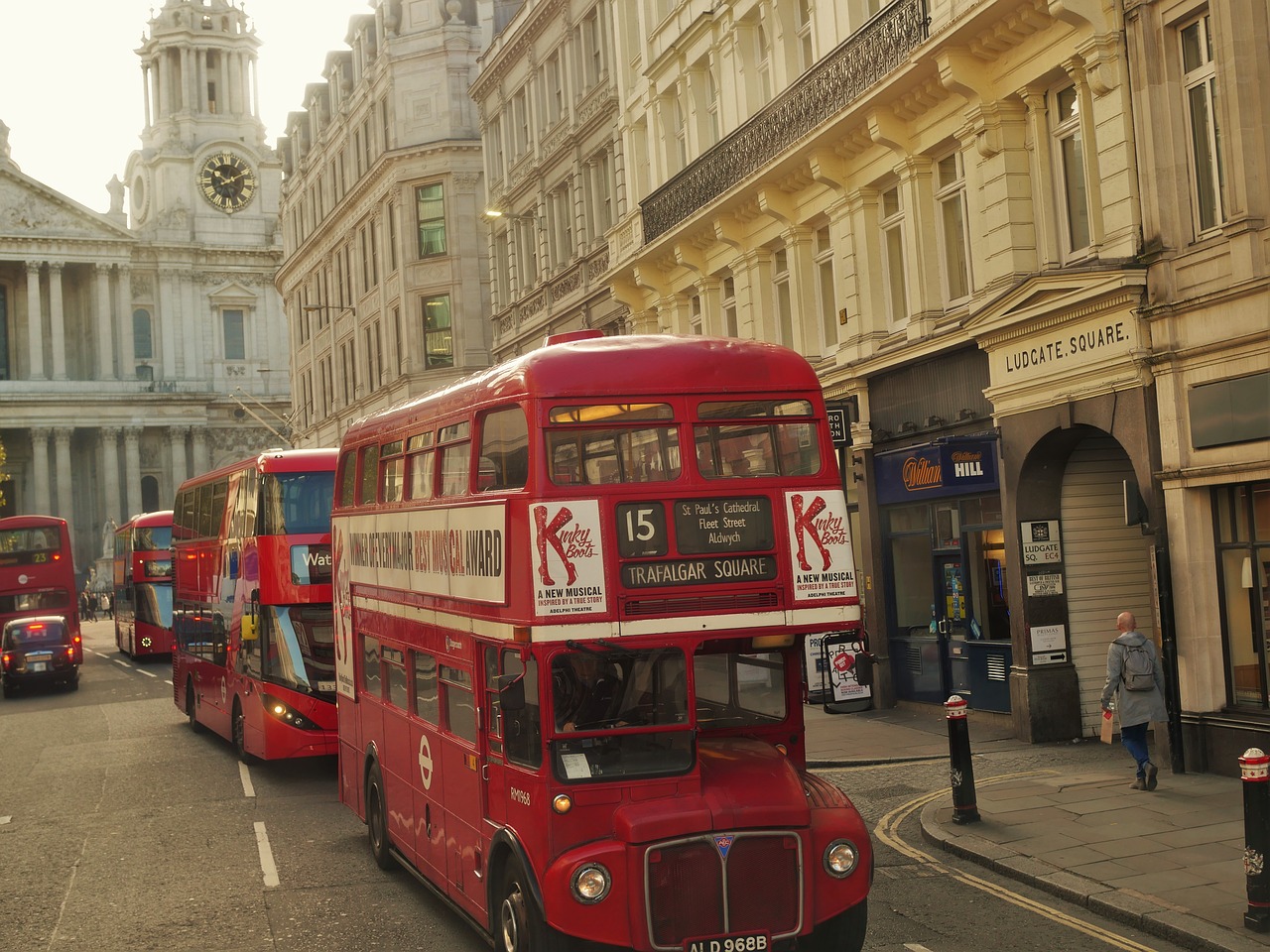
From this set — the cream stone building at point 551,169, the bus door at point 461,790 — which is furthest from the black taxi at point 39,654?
the bus door at point 461,790

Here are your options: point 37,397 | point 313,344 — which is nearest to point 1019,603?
point 313,344

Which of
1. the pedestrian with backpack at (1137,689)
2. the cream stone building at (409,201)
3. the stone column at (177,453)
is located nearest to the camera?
the pedestrian with backpack at (1137,689)

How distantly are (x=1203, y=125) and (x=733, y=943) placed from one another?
1092cm

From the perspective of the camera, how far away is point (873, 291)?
75.7ft

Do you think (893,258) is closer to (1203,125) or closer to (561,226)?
(1203,125)

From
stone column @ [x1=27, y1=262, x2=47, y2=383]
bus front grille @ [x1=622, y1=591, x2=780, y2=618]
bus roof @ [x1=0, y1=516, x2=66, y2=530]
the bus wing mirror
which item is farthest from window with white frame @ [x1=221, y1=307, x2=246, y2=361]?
bus front grille @ [x1=622, y1=591, x2=780, y2=618]

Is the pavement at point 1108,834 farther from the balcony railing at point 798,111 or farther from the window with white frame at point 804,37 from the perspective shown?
the window with white frame at point 804,37

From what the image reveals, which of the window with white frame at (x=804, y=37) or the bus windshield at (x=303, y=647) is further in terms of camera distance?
the window with white frame at (x=804, y=37)

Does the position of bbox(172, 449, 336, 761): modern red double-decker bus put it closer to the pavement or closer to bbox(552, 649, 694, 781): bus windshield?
the pavement

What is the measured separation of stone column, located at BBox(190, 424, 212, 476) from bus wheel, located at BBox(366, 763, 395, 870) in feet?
295

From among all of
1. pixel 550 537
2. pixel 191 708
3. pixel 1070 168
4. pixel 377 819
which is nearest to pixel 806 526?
pixel 550 537

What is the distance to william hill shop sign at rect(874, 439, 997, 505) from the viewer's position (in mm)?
19906

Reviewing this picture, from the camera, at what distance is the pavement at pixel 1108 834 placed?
33.5 feet

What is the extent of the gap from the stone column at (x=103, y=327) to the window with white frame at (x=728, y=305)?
78152 millimetres
